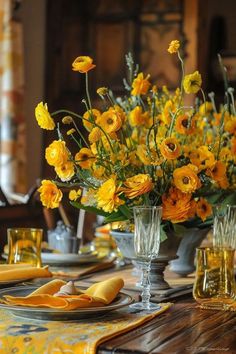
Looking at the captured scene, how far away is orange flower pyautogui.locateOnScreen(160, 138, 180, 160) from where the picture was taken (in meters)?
2.08

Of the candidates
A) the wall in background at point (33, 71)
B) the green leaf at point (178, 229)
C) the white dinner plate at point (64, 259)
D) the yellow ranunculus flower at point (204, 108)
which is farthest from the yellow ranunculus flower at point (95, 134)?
the wall in background at point (33, 71)

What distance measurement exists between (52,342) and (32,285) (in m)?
Answer: 0.61

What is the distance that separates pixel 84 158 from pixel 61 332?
55 cm

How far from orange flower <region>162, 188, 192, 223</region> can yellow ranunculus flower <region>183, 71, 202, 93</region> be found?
0.84 ft

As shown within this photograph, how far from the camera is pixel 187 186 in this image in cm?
214

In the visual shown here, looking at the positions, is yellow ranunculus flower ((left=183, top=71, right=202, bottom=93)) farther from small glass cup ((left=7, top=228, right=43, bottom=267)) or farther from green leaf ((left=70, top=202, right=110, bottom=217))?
small glass cup ((left=7, top=228, right=43, bottom=267))

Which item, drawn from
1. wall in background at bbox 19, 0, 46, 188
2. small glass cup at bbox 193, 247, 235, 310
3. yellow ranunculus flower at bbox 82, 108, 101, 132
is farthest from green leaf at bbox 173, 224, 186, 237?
wall in background at bbox 19, 0, 46, 188

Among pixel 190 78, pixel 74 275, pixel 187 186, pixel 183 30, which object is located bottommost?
pixel 74 275

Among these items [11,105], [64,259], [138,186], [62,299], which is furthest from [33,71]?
[62,299]

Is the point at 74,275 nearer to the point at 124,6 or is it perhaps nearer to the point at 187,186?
the point at 187,186

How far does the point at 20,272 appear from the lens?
227 centimetres

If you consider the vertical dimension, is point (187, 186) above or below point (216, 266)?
above

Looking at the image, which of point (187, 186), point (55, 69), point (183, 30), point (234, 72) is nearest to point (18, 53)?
point (55, 69)

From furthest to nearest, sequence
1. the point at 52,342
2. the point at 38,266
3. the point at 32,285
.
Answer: the point at 38,266
the point at 32,285
the point at 52,342
